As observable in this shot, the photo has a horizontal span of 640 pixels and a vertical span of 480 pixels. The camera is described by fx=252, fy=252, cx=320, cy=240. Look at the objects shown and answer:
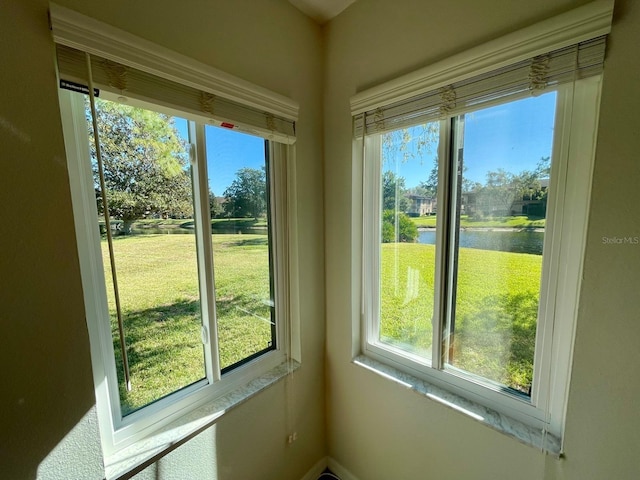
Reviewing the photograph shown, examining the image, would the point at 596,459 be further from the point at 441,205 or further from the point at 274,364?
the point at 274,364

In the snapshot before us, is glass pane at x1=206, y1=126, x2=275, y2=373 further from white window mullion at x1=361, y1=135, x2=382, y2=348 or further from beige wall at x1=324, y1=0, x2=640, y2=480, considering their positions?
white window mullion at x1=361, y1=135, x2=382, y2=348

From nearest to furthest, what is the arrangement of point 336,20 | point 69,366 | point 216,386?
point 69,366 → point 216,386 → point 336,20

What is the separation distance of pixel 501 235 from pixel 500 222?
0.05m

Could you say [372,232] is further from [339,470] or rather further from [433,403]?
[339,470]

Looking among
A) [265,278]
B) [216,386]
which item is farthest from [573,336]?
[216,386]

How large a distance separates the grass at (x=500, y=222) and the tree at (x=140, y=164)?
104 cm

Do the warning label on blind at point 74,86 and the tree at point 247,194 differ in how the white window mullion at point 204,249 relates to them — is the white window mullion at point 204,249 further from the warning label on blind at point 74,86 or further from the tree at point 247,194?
the warning label on blind at point 74,86

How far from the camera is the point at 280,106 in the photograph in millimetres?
1143

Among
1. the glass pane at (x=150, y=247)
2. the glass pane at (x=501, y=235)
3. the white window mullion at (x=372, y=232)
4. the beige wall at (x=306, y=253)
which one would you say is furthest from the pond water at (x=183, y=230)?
the glass pane at (x=501, y=235)

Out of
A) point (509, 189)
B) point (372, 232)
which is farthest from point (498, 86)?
point (372, 232)

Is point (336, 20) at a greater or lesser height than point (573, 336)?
greater

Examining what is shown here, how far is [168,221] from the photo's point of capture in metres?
0.97

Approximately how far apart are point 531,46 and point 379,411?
5.21ft

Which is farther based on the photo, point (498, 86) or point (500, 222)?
point (500, 222)
